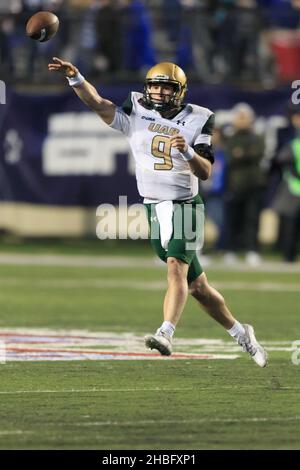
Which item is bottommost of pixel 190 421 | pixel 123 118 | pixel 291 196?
pixel 190 421

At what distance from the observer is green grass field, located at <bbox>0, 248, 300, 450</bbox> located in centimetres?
696

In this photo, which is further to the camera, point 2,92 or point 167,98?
point 2,92

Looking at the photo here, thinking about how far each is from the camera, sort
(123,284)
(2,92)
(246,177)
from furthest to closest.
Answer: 1. (2,92)
2. (246,177)
3. (123,284)

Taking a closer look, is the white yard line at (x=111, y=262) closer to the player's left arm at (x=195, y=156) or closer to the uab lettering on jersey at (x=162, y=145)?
the uab lettering on jersey at (x=162, y=145)

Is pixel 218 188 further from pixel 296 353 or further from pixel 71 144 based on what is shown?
pixel 296 353

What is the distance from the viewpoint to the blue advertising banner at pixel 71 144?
70.1ft

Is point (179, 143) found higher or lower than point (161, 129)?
lower

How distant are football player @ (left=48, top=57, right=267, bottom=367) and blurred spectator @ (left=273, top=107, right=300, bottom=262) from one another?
9869 millimetres

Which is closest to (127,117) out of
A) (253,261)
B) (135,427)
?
(135,427)

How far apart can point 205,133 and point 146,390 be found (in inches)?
71.1

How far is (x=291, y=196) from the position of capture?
1941 cm

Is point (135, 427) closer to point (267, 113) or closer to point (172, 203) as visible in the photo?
point (172, 203)

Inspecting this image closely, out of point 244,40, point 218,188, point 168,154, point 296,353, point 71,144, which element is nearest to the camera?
point 168,154
